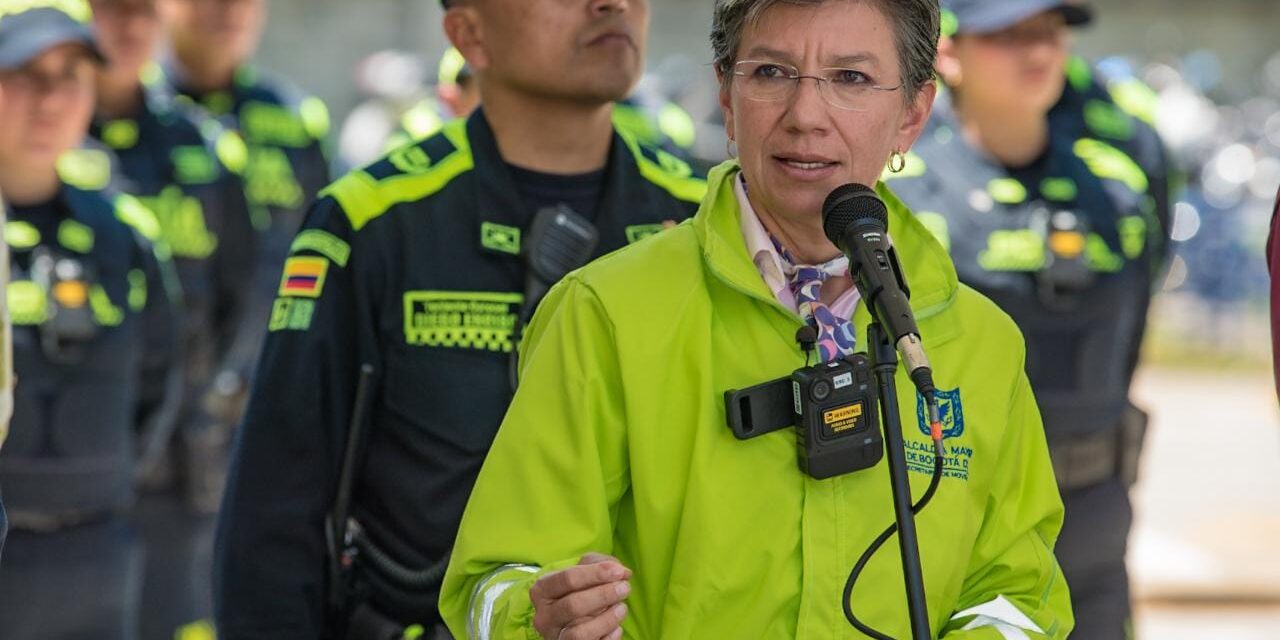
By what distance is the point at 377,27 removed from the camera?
87.0 feet

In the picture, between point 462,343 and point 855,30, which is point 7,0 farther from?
point 855,30

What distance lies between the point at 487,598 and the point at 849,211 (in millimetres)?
666

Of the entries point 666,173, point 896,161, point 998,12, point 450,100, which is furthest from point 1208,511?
point 896,161

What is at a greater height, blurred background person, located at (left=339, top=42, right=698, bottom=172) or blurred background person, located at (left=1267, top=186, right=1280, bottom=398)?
blurred background person, located at (left=339, top=42, right=698, bottom=172)

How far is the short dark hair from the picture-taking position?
298 centimetres

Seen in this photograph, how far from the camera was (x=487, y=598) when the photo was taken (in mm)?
2826

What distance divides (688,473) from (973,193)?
11.1 ft

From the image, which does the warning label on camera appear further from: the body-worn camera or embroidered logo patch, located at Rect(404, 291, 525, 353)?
embroidered logo patch, located at Rect(404, 291, 525, 353)

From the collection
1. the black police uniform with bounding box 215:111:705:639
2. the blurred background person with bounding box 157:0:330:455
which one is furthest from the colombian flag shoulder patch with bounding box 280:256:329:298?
the blurred background person with bounding box 157:0:330:455

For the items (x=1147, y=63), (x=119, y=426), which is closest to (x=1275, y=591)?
(x=119, y=426)

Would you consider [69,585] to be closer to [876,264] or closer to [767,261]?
[767,261]

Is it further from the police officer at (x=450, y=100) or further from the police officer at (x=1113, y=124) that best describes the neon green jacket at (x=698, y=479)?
the police officer at (x=1113, y=124)

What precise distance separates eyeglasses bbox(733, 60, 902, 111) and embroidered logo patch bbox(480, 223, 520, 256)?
3.47ft

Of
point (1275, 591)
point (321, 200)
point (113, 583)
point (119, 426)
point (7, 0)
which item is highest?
point (7, 0)
